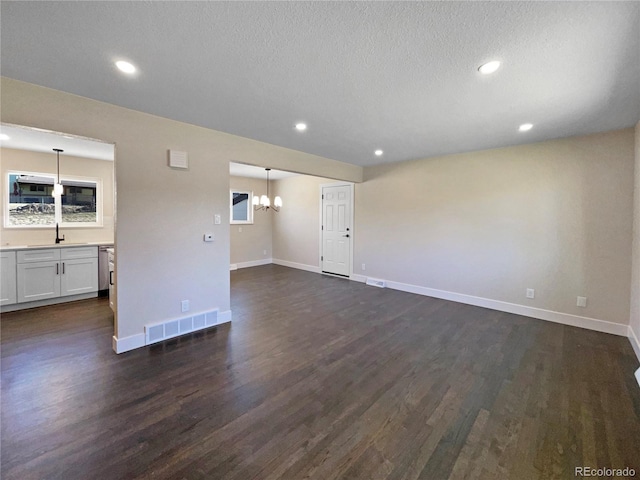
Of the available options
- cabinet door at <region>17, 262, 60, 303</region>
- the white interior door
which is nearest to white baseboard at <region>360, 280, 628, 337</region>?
the white interior door

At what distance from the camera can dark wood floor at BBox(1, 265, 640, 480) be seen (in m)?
1.54

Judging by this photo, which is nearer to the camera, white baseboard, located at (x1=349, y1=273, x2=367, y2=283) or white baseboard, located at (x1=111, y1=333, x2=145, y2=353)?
white baseboard, located at (x1=111, y1=333, x2=145, y2=353)

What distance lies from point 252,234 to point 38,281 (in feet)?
14.6

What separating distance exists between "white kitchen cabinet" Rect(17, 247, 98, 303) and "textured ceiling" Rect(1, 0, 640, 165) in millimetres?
3024

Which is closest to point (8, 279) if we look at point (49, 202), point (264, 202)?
point (49, 202)

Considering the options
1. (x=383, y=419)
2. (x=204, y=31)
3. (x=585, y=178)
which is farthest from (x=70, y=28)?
(x=585, y=178)

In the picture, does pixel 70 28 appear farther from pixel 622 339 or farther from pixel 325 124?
pixel 622 339

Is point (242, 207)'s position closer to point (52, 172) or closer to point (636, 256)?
point (52, 172)

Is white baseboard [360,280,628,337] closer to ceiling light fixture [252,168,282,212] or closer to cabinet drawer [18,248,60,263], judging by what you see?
ceiling light fixture [252,168,282,212]

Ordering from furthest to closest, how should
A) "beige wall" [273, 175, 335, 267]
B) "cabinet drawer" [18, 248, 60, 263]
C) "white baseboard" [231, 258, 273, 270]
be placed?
"white baseboard" [231, 258, 273, 270] < "beige wall" [273, 175, 335, 267] < "cabinet drawer" [18, 248, 60, 263]

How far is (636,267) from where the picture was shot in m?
2.96

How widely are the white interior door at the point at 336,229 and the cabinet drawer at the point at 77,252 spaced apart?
4.55m

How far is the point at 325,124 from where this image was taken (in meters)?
3.13

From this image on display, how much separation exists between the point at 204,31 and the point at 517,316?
488cm
